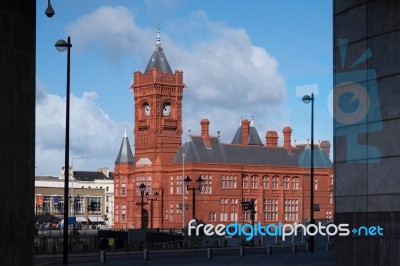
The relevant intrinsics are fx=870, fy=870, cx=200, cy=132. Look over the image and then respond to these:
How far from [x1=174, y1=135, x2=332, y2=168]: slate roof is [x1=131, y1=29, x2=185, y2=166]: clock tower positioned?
10.9 feet

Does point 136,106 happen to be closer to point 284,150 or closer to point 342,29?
point 284,150

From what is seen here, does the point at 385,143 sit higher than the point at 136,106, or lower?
lower

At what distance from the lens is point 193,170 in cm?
13800

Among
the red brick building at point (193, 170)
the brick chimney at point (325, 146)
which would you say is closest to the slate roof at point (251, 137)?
the red brick building at point (193, 170)

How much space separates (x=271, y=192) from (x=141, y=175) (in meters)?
22.8

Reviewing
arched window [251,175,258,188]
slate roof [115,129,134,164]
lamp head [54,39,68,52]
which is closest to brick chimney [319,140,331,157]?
arched window [251,175,258,188]

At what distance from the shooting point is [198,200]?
454 ft

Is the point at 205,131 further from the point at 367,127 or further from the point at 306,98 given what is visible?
the point at 367,127

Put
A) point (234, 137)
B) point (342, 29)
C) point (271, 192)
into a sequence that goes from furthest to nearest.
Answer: point (234, 137), point (271, 192), point (342, 29)

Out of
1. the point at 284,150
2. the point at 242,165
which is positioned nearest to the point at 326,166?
the point at 284,150
